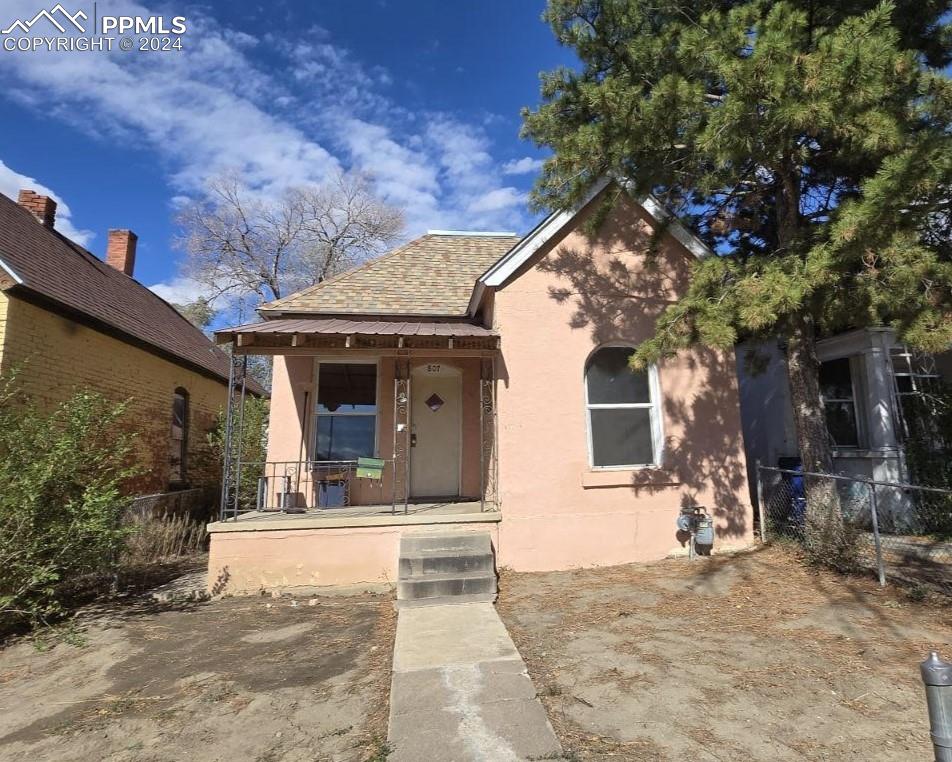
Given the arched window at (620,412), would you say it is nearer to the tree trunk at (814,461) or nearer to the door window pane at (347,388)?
the tree trunk at (814,461)

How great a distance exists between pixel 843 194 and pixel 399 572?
8.14m

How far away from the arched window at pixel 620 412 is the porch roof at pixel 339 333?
1782 mm

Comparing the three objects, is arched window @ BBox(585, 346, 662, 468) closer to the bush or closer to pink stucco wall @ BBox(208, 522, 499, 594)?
pink stucco wall @ BBox(208, 522, 499, 594)

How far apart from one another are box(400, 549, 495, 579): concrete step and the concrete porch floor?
0.67m

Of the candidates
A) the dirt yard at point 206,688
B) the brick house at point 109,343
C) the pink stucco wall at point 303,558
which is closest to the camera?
the dirt yard at point 206,688

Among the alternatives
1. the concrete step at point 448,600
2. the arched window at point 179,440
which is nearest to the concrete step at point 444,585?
the concrete step at point 448,600

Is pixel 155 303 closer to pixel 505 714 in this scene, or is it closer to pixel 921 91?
pixel 505 714

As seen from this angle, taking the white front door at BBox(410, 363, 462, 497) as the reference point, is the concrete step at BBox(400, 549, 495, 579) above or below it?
below

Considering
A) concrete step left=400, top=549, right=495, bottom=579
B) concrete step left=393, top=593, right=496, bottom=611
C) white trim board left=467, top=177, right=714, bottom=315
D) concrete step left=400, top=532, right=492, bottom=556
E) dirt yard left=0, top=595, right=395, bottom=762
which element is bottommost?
dirt yard left=0, top=595, right=395, bottom=762

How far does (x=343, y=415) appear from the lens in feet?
28.9

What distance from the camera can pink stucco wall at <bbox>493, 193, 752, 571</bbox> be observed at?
7.18 meters

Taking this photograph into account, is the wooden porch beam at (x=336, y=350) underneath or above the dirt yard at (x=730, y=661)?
above

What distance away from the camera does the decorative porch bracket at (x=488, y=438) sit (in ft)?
24.5

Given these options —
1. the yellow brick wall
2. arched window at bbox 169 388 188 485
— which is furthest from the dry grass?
arched window at bbox 169 388 188 485
